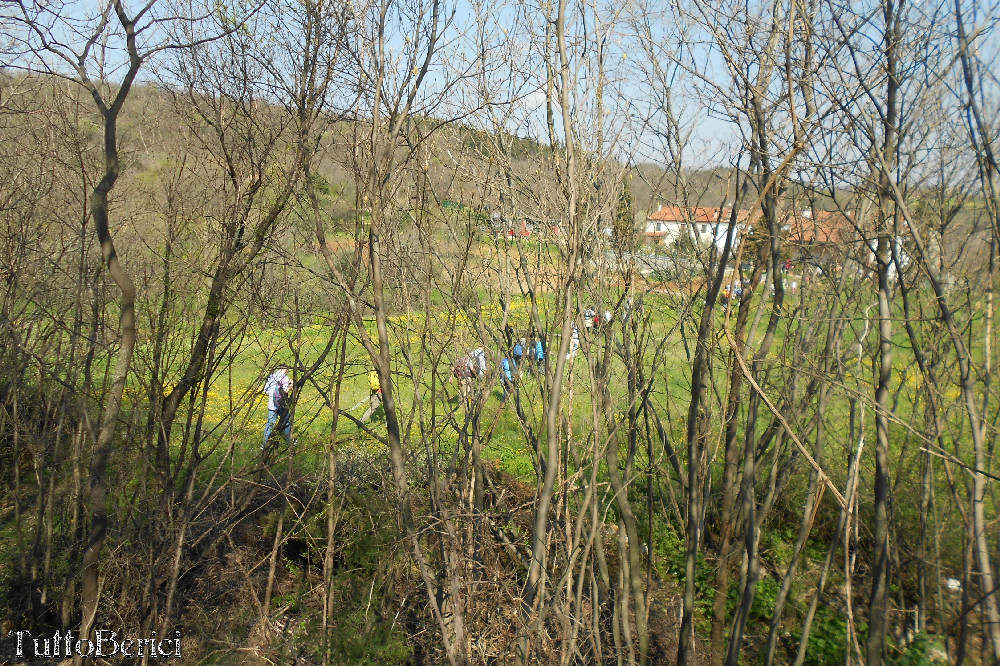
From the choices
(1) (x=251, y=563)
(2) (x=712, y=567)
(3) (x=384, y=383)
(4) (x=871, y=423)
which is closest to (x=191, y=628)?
(1) (x=251, y=563)

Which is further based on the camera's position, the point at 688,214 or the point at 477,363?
the point at 688,214

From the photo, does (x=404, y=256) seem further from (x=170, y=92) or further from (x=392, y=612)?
(x=392, y=612)

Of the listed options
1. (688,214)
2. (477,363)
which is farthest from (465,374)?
(688,214)

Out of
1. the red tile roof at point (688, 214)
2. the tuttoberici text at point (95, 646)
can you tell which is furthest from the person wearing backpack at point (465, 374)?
the tuttoberici text at point (95, 646)

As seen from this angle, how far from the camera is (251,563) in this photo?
6.21 m

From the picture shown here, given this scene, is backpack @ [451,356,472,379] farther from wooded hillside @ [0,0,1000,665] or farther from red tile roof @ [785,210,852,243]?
red tile roof @ [785,210,852,243]

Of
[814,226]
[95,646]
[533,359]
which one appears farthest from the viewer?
[95,646]

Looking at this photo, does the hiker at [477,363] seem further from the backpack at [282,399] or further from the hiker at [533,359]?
the backpack at [282,399]

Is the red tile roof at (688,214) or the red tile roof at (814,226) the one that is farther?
the red tile roof at (688,214)

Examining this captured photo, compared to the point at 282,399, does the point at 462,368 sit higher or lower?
higher

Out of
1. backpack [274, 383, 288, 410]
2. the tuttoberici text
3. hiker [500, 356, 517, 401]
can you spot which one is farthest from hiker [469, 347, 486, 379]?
the tuttoberici text

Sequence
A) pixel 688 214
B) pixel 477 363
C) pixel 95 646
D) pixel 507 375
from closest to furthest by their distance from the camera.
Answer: pixel 477 363 → pixel 507 375 → pixel 95 646 → pixel 688 214

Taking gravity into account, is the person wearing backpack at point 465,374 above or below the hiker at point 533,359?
below

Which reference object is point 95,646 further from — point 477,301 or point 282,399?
point 477,301
